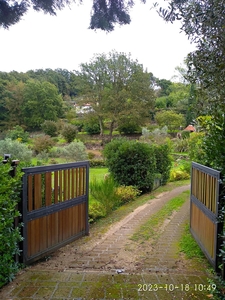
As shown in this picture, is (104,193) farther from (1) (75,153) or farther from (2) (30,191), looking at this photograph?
(1) (75,153)

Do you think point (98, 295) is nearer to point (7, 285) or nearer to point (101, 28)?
point (7, 285)

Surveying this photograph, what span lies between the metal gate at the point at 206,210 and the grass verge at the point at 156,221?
2.17 feet

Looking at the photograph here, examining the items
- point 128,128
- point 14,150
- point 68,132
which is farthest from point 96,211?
point 128,128

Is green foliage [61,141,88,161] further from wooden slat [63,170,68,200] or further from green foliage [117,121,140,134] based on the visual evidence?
green foliage [117,121,140,134]

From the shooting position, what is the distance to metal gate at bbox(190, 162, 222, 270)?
250 cm

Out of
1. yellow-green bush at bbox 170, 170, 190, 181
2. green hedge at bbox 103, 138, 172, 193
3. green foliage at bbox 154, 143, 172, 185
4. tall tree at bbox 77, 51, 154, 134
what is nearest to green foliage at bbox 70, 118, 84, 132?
tall tree at bbox 77, 51, 154, 134

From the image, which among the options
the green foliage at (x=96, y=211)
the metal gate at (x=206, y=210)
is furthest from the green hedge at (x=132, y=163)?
the metal gate at (x=206, y=210)

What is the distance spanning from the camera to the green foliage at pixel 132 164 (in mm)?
7184

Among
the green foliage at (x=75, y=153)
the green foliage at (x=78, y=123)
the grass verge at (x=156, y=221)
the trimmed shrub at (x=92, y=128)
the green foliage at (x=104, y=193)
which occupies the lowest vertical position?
the grass verge at (x=156, y=221)

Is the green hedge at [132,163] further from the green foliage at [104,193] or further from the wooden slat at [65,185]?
the wooden slat at [65,185]

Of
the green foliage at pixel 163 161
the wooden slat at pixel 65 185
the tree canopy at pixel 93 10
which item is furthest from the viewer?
the green foliage at pixel 163 161

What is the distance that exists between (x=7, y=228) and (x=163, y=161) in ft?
23.3

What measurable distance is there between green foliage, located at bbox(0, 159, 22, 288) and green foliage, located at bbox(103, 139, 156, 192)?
4.85 metres

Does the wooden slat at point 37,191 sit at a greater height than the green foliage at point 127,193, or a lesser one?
greater
